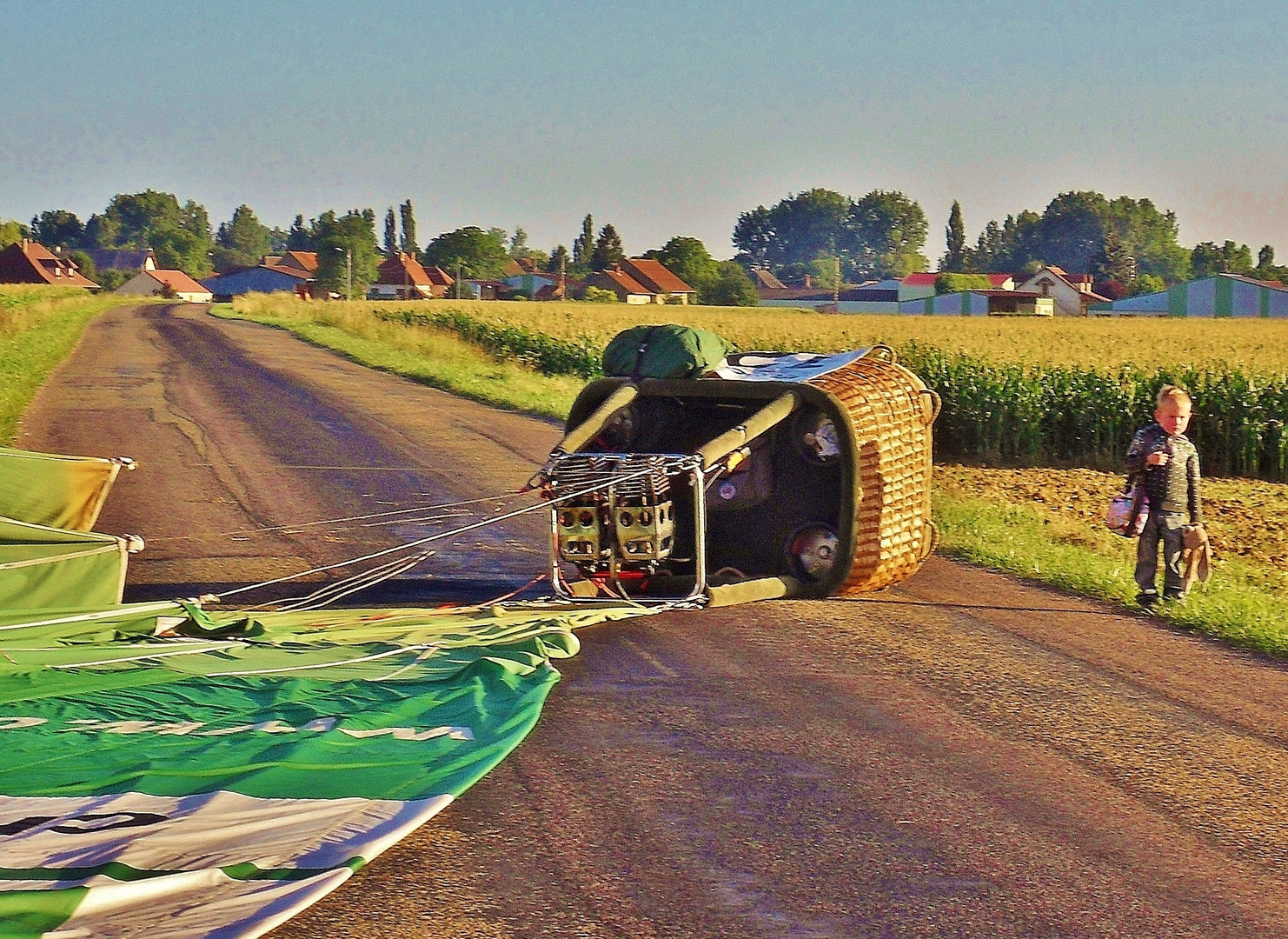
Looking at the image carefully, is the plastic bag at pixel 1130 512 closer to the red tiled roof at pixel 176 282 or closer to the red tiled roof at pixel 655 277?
the red tiled roof at pixel 655 277

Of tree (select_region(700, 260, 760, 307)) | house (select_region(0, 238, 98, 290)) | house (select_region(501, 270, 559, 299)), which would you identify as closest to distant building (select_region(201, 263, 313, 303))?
house (select_region(0, 238, 98, 290))

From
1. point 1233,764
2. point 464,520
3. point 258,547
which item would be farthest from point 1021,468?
point 1233,764

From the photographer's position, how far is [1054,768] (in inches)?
233

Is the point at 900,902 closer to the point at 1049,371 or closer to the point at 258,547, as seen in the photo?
the point at 258,547

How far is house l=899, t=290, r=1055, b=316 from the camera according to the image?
366ft

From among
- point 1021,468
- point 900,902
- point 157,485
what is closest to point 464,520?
point 157,485

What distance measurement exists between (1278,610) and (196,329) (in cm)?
4414

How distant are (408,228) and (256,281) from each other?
37264 millimetres

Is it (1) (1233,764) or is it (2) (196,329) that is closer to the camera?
(1) (1233,764)

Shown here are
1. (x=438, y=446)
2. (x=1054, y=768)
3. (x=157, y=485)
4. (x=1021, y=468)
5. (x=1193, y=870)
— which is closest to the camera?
(x=1193, y=870)

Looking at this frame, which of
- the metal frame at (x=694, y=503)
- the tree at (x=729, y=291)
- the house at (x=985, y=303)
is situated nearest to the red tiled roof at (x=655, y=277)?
the tree at (x=729, y=291)

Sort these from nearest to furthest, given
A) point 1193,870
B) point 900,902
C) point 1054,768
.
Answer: point 900,902
point 1193,870
point 1054,768

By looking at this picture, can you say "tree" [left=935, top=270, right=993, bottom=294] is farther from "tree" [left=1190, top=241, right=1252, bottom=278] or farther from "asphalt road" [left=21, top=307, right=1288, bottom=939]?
"asphalt road" [left=21, top=307, right=1288, bottom=939]

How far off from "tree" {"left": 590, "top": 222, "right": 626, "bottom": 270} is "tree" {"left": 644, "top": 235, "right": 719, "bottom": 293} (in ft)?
43.4
